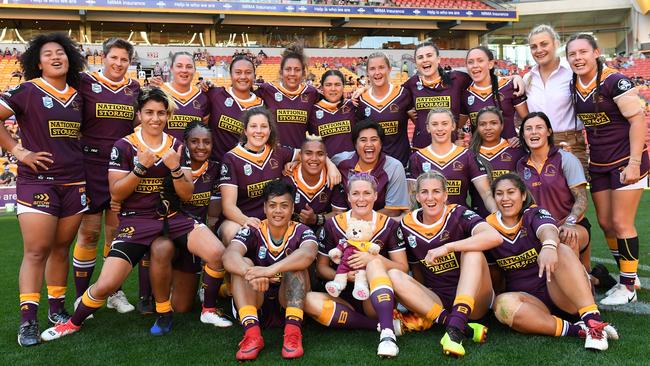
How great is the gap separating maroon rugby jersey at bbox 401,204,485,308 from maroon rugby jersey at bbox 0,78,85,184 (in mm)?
2184

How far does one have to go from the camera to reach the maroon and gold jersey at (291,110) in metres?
4.66

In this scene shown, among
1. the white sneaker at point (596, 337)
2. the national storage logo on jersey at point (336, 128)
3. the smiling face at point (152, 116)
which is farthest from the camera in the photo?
the national storage logo on jersey at point (336, 128)

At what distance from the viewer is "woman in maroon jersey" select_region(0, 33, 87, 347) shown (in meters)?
3.35

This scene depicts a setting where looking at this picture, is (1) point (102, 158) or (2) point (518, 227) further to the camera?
(1) point (102, 158)

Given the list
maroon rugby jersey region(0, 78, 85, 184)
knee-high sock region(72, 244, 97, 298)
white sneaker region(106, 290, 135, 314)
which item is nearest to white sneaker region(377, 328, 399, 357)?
white sneaker region(106, 290, 135, 314)

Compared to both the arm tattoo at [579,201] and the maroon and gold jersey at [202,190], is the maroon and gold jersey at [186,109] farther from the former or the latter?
the arm tattoo at [579,201]

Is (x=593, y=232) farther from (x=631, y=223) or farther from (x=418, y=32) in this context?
(x=418, y=32)

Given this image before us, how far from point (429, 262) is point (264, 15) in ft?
91.7

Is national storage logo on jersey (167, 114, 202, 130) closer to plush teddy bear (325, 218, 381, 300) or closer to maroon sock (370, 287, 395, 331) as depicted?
plush teddy bear (325, 218, 381, 300)

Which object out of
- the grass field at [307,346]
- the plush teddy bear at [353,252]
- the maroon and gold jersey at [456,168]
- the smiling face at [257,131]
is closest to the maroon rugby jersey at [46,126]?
the grass field at [307,346]

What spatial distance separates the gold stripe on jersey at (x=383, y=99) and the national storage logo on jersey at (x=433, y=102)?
0.66 feet

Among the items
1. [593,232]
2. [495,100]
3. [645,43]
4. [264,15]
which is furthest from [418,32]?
[495,100]

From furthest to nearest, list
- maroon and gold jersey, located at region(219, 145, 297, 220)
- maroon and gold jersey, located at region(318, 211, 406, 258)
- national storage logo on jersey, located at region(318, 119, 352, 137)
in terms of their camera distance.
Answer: national storage logo on jersey, located at region(318, 119, 352, 137), maroon and gold jersey, located at region(219, 145, 297, 220), maroon and gold jersey, located at region(318, 211, 406, 258)

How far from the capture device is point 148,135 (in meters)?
3.42
